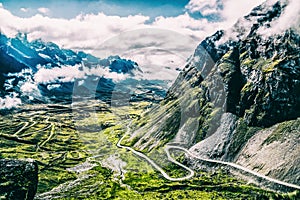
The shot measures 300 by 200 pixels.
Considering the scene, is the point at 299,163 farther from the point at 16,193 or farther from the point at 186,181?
the point at 16,193

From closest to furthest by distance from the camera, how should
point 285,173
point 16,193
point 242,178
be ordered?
point 16,193 → point 285,173 → point 242,178

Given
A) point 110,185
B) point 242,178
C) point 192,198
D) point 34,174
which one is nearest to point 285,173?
point 242,178

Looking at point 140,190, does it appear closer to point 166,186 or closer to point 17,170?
point 166,186

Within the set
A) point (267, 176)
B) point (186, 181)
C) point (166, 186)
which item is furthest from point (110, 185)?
point (267, 176)

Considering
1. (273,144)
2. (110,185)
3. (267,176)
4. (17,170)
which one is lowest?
(110,185)

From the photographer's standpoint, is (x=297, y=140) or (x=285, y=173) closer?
(x=285, y=173)

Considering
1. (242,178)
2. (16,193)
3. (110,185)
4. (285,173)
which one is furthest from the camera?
(110,185)

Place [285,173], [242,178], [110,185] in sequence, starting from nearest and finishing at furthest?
[285,173]
[242,178]
[110,185]

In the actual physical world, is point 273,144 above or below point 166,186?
above

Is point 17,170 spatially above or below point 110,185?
above
